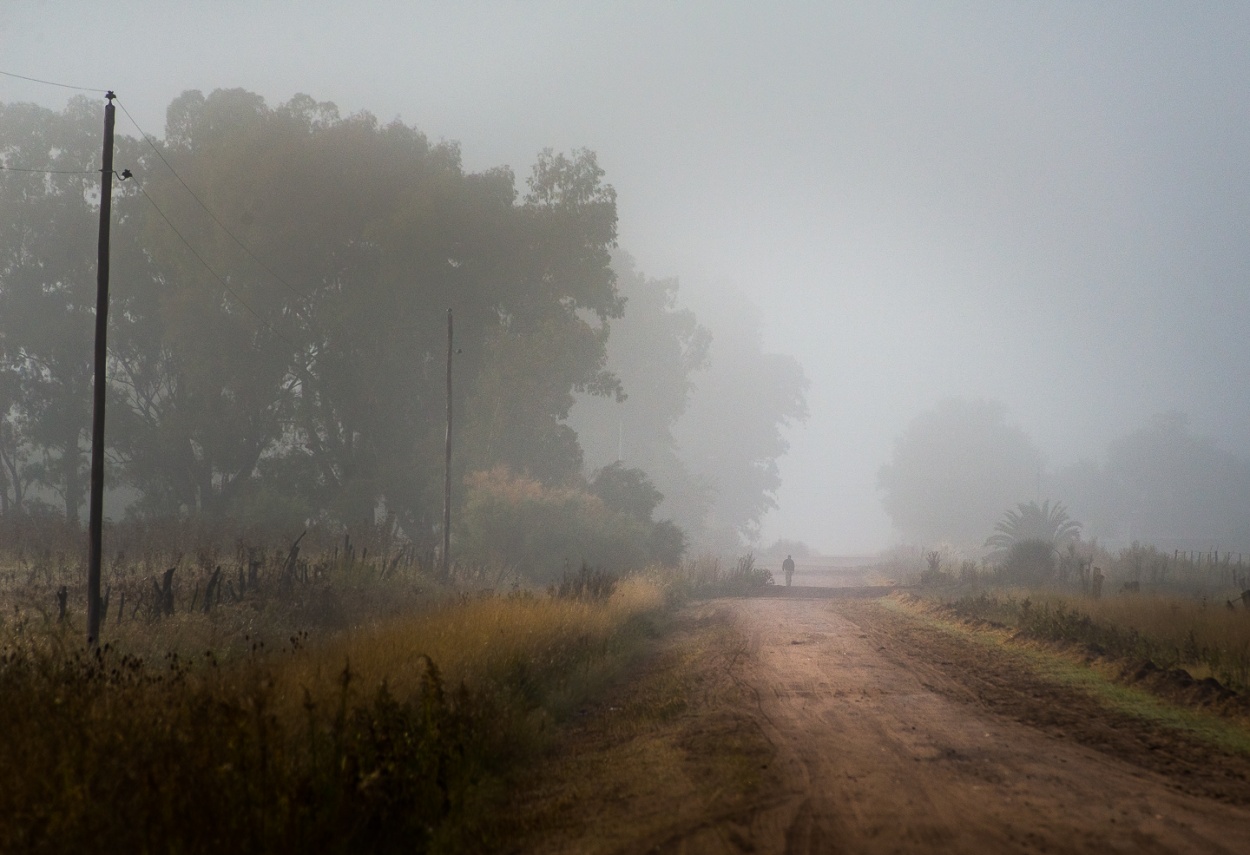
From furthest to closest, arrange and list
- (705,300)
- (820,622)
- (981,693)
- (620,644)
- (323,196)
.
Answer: (705,300)
(323,196)
(820,622)
(620,644)
(981,693)

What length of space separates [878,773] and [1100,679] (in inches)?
256

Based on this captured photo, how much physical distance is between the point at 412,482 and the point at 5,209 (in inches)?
912

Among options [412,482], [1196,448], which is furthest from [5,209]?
[1196,448]

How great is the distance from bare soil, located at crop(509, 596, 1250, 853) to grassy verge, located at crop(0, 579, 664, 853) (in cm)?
69

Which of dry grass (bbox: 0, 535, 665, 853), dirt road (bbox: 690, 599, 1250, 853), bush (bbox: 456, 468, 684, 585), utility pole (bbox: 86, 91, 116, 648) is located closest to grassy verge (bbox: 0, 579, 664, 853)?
dry grass (bbox: 0, 535, 665, 853)

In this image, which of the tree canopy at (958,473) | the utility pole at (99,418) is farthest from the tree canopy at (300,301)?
the tree canopy at (958,473)

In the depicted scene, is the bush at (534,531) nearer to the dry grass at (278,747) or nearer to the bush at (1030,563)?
the bush at (1030,563)

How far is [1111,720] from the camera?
9125 millimetres

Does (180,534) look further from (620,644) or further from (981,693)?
(981,693)

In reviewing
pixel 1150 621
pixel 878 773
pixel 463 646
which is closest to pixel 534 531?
pixel 463 646

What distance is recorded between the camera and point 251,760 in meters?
5.30

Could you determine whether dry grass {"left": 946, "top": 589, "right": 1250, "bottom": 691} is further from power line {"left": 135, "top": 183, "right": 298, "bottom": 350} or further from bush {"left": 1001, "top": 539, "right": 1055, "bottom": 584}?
power line {"left": 135, "top": 183, "right": 298, "bottom": 350}

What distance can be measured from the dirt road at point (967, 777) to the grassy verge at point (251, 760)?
1997 mm

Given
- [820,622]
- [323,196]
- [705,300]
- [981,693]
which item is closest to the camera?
[981,693]
